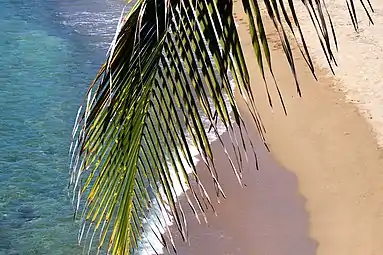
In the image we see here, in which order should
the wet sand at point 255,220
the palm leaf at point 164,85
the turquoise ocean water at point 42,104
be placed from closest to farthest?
the palm leaf at point 164,85
the wet sand at point 255,220
the turquoise ocean water at point 42,104

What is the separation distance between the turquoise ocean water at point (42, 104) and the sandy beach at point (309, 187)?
7.80 feet

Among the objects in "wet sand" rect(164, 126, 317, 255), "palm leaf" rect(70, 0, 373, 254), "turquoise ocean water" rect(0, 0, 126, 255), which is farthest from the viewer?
"turquoise ocean water" rect(0, 0, 126, 255)

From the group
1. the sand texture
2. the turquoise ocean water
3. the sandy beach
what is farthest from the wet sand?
the turquoise ocean water

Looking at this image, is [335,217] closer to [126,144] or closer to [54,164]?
[54,164]

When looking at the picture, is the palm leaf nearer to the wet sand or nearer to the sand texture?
the wet sand

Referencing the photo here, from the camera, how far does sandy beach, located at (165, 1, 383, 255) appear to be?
8711 mm

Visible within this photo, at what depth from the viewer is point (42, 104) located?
1395 cm

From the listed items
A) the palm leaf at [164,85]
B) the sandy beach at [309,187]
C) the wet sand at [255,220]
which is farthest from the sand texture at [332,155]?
the palm leaf at [164,85]

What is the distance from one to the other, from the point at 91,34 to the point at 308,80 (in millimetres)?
6895

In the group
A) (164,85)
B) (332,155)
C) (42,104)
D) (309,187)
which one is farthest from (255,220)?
(164,85)

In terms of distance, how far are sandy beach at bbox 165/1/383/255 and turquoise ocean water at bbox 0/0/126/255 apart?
2.38 meters

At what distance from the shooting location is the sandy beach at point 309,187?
28.6 ft

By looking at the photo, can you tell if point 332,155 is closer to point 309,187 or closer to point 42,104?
point 309,187

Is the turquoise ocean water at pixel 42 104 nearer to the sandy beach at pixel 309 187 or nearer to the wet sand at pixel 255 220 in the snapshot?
the wet sand at pixel 255 220
